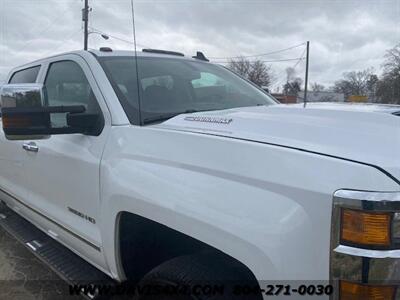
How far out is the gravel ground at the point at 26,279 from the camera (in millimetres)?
3402

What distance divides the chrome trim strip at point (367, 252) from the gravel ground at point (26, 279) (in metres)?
2.42

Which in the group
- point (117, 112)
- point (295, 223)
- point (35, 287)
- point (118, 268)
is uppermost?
point (117, 112)

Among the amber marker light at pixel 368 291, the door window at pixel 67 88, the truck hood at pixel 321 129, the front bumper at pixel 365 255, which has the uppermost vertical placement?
the door window at pixel 67 88

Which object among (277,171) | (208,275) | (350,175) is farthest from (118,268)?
(350,175)

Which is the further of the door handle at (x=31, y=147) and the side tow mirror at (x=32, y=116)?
the door handle at (x=31, y=147)

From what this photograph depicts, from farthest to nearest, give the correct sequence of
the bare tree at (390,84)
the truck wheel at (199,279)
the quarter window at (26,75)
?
1. the bare tree at (390,84)
2. the quarter window at (26,75)
3. the truck wheel at (199,279)

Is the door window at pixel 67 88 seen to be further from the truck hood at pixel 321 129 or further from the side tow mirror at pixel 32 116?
the truck hood at pixel 321 129

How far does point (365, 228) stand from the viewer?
1.36 metres

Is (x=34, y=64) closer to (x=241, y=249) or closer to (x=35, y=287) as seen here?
(x=35, y=287)

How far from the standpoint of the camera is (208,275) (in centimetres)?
179

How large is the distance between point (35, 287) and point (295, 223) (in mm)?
2803

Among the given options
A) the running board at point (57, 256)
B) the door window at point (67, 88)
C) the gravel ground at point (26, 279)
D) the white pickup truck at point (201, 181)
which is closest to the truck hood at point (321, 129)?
the white pickup truck at point (201, 181)

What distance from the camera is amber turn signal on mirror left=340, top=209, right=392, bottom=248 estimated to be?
4.42ft

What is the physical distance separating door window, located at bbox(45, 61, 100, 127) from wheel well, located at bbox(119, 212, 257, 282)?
73cm
